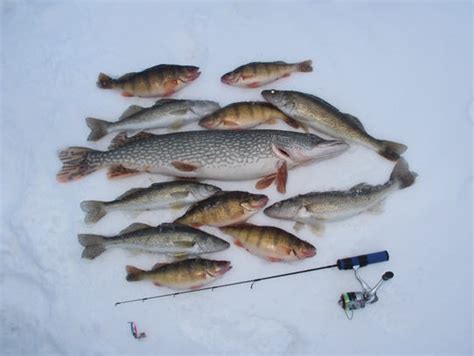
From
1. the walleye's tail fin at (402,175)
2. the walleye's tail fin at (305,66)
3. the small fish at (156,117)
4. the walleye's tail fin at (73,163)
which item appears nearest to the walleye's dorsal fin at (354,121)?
the walleye's tail fin at (402,175)

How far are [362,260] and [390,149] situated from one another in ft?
3.14

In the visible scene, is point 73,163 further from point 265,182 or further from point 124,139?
point 265,182

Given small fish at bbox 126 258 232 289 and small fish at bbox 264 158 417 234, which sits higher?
small fish at bbox 264 158 417 234

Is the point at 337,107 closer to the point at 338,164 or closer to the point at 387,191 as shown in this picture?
the point at 338,164

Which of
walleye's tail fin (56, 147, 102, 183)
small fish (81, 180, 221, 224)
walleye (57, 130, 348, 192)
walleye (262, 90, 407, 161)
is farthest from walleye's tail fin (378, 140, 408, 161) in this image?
walleye's tail fin (56, 147, 102, 183)

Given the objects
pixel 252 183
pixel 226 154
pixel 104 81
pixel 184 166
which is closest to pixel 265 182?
pixel 252 183

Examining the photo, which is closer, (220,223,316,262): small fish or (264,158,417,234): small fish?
(220,223,316,262): small fish

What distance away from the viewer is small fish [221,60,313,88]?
147 inches

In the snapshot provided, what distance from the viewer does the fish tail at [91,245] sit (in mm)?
3469

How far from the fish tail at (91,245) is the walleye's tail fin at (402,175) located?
2.43 metres

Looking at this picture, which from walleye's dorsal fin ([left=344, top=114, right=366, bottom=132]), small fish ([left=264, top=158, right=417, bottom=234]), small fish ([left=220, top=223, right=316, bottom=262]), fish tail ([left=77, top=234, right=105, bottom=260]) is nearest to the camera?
small fish ([left=220, top=223, right=316, bottom=262])

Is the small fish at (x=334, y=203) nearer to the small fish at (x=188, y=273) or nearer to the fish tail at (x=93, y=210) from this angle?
the small fish at (x=188, y=273)

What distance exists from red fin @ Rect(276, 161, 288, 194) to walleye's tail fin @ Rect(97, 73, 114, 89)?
174cm

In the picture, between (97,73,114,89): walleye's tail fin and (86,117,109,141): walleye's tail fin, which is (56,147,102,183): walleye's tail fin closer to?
(86,117,109,141): walleye's tail fin
